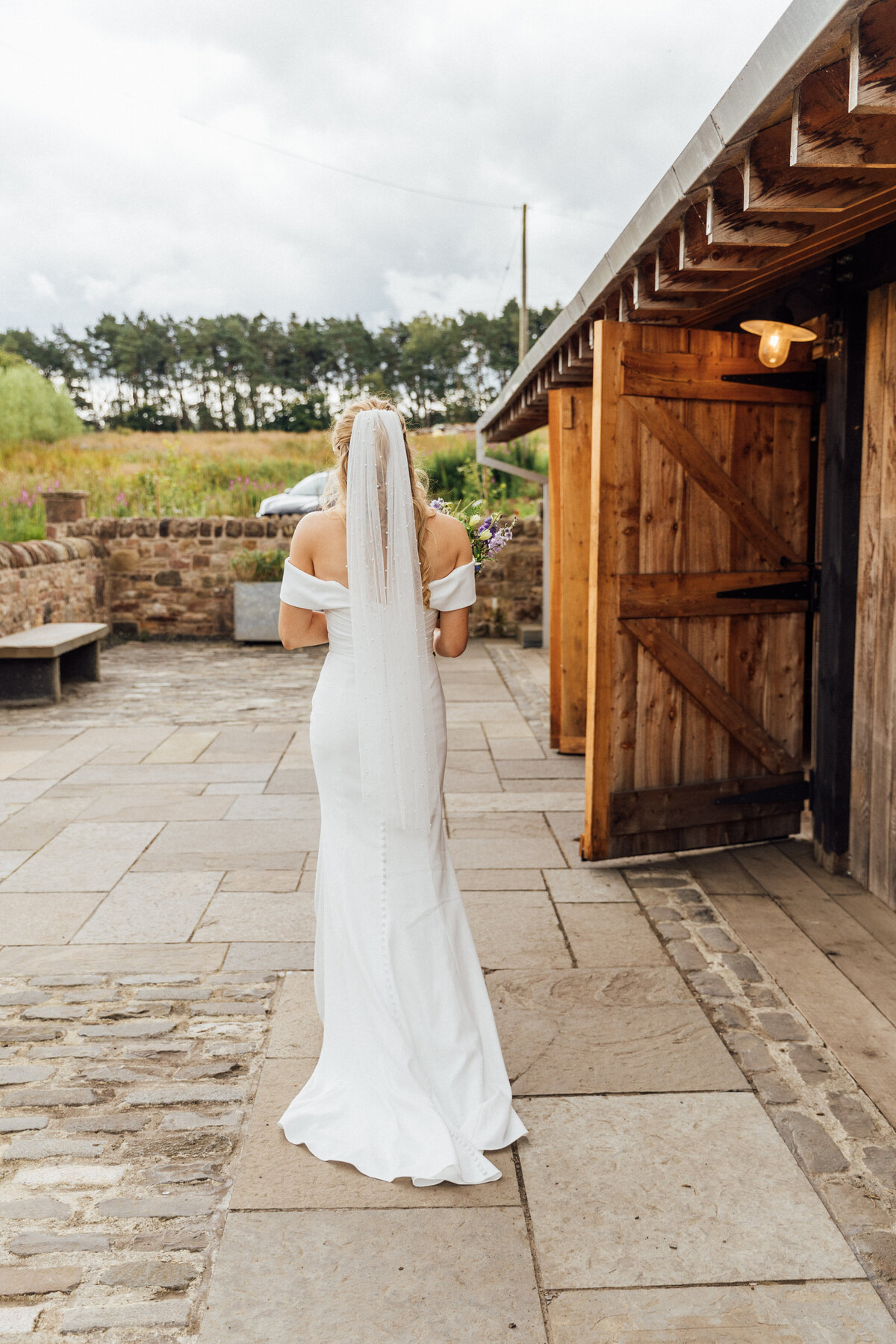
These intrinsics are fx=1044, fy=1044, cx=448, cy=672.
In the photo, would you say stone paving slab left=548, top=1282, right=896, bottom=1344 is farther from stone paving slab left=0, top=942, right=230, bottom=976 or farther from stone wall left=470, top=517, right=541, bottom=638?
stone wall left=470, top=517, right=541, bottom=638

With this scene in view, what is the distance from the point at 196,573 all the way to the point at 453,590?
11099mm

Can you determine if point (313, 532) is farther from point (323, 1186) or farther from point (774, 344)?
point (774, 344)

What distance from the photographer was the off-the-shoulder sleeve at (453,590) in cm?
272

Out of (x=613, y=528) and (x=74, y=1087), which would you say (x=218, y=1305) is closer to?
(x=74, y=1087)

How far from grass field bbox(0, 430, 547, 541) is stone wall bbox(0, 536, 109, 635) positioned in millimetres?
599

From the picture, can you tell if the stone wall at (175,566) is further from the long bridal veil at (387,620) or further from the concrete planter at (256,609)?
the long bridal veil at (387,620)

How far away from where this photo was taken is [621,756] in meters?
4.54

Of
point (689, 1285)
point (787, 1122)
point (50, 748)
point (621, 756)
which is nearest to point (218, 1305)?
point (689, 1285)

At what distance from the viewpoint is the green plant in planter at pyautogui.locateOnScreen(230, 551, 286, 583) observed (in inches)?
506

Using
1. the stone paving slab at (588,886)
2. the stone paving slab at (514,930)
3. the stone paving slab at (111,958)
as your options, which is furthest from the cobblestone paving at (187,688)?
the stone paving slab at (111,958)

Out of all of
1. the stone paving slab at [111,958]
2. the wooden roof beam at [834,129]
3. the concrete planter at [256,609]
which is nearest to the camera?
the wooden roof beam at [834,129]

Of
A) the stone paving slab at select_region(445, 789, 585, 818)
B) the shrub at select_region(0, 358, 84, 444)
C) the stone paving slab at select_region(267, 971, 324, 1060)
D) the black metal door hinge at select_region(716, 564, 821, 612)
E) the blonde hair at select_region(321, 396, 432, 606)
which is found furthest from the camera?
the shrub at select_region(0, 358, 84, 444)

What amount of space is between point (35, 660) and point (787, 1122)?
7310 millimetres

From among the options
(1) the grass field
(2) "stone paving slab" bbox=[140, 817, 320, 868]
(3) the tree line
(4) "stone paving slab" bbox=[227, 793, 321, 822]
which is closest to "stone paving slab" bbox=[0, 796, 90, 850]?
(2) "stone paving slab" bbox=[140, 817, 320, 868]
